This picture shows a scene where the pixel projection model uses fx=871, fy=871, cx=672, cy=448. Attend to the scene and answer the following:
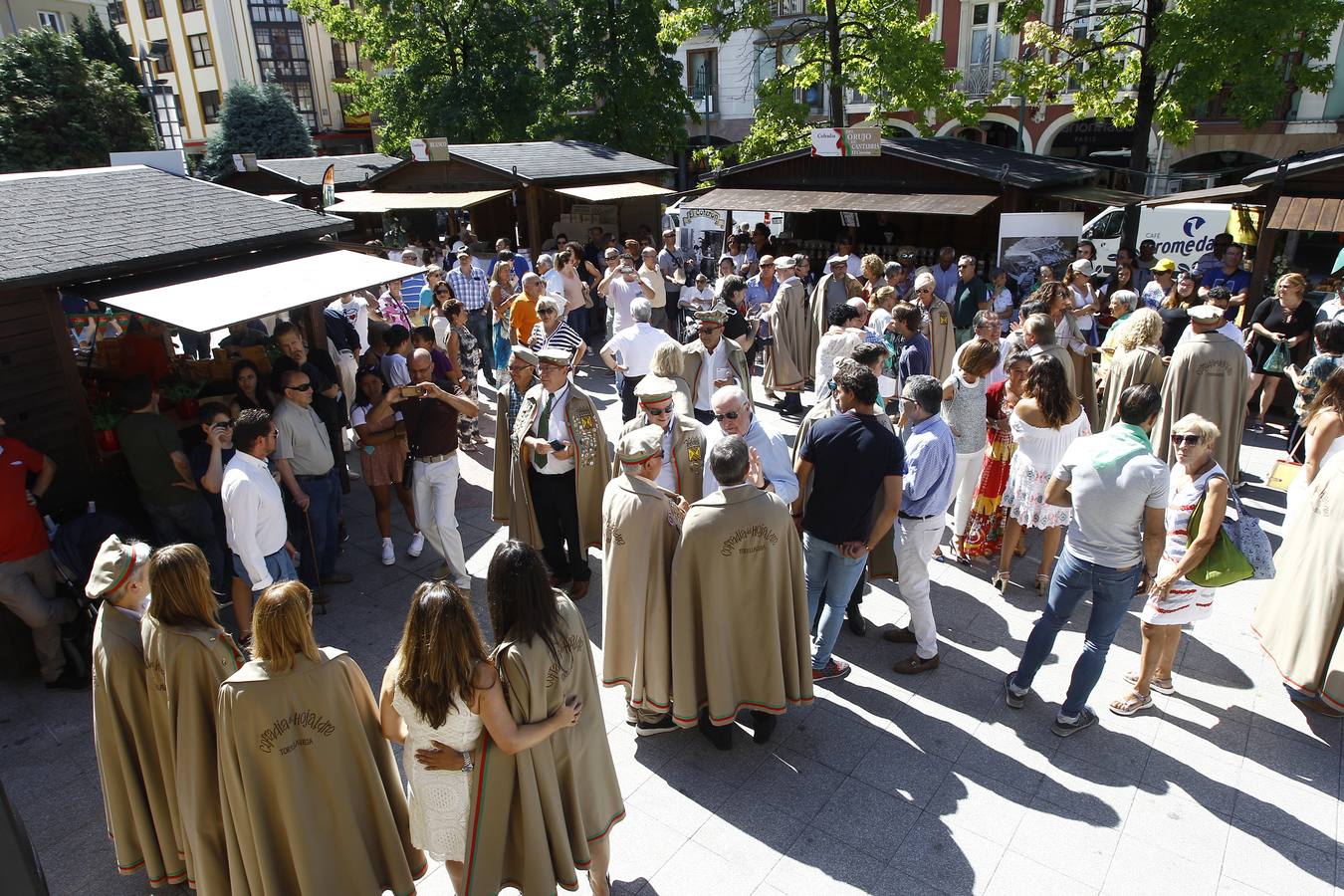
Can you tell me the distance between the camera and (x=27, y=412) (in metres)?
5.93

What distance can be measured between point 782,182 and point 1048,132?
18484mm

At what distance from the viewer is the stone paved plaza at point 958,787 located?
3.73m

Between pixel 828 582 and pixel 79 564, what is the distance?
14.7ft

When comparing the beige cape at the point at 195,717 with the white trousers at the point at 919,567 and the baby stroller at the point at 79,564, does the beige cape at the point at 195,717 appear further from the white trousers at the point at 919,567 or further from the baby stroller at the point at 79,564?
the white trousers at the point at 919,567

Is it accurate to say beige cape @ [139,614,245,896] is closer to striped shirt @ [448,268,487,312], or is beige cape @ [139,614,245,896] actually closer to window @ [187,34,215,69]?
striped shirt @ [448,268,487,312]

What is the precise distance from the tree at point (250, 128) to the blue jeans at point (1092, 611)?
38.0 metres

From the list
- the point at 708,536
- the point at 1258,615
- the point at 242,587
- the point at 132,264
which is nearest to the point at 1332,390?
the point at 1258,615

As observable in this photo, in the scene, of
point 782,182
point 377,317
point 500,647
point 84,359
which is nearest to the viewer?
point 500,647

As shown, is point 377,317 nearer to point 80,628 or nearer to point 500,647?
point 80,628

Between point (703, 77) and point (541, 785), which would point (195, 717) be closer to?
point (541, 785)

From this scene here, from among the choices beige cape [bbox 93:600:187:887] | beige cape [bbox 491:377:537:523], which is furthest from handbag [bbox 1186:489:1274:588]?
beige cape [bbox 93:600:187:887]

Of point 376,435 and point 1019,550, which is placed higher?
point 376,435

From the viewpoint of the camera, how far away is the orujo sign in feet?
45.6

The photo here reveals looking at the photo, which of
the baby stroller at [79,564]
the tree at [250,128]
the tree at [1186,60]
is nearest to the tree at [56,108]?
the tree at [250,128]
